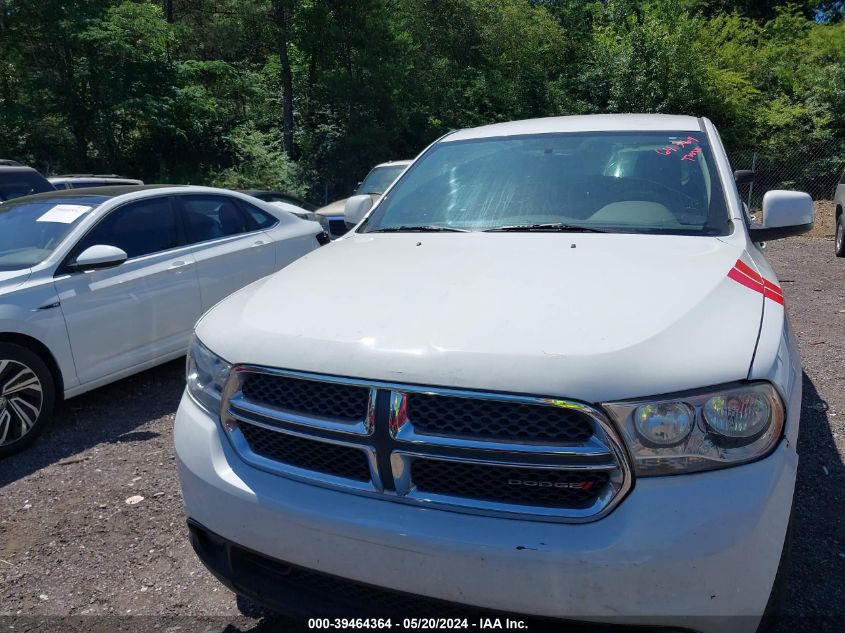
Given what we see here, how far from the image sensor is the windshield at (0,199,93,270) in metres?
4.57

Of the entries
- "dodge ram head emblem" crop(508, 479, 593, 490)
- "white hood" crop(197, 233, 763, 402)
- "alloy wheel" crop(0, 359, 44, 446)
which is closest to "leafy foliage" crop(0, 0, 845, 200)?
"alloy wheel" crop(0, 359, 44, 446)

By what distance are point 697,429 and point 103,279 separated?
4287mm

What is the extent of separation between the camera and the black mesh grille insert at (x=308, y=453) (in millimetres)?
1945

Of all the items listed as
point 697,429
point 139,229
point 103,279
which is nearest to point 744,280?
point 697,429

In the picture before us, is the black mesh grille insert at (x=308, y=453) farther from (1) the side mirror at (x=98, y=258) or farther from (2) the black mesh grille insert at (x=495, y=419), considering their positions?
(1) the side mirror at (x=98, y=258)

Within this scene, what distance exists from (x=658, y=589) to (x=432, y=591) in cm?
58

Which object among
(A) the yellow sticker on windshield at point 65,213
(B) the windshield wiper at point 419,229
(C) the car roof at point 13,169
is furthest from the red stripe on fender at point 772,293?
(C) the car roof at point 13,169

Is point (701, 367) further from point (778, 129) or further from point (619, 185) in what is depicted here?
point (778, 129)

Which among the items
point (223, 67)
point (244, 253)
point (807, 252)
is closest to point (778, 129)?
point (807, 252)

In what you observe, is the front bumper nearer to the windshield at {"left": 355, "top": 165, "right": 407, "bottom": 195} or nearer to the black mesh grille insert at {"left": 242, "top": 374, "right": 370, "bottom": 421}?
the black mesh grille insert at {"left": 242, "top": 374, "right": 370, "bottom": 421}

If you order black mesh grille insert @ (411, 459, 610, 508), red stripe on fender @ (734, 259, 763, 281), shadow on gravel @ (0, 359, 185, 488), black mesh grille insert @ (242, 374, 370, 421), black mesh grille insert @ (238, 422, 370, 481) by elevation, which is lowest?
shadow on gravel @ (0, 359, 185, 488)

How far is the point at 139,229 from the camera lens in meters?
5.21

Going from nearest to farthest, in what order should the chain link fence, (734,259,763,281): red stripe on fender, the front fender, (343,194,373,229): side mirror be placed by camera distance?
1. (734,259,763,281): red stripe on fender
2. (343,194,373,229): side mirror
3. the front fender
4. the chain link fence

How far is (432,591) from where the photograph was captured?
1775mm
